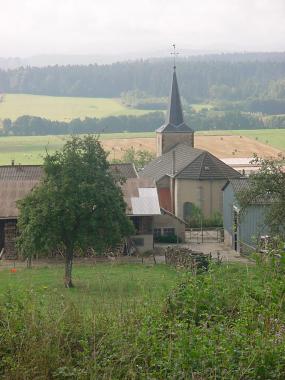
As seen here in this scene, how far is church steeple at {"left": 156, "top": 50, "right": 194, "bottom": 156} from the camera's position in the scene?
64188 mm

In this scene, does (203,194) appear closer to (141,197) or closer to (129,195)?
Result: (141,197)

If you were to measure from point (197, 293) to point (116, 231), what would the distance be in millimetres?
17116

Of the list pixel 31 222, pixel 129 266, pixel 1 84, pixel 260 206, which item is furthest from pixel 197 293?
pixel 1 84

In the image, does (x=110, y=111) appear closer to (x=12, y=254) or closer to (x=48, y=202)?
(x=12, y=254)

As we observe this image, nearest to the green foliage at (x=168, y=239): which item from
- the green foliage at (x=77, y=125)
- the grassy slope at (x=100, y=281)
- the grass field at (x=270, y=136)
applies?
the grassy slope at (x=100, y=281)

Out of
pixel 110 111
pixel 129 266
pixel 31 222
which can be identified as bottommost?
pixel 129 266

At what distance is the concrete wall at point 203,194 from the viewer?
53.6 meters

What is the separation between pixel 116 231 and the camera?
29.2m

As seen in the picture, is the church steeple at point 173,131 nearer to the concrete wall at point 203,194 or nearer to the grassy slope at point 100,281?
the concrete wall at point 203,194

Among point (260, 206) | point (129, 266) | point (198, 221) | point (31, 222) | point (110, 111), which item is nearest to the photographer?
point (31, 222)

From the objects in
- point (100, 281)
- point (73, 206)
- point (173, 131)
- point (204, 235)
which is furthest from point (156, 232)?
point (100, 281)

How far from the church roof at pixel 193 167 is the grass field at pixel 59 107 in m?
80.0

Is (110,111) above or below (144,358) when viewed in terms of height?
above

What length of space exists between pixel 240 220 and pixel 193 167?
60.8 feet
